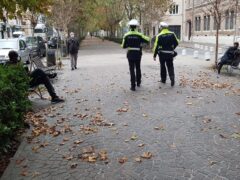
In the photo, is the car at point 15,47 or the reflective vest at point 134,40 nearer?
the reflective vest at point 134,40

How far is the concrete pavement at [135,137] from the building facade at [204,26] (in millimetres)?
33249

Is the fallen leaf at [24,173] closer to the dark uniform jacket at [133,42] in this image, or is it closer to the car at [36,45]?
the dark uniform jacket at [133,42]

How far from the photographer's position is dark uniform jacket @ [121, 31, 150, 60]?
1031 cm

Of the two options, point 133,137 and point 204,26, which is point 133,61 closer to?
point 133,137

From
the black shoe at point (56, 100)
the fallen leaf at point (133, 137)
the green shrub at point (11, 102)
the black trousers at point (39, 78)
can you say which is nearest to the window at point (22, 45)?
the black trousers at point (39, 78)

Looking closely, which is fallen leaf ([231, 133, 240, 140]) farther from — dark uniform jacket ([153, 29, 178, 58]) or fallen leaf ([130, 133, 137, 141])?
dark uniform jacket ([153, 29, 178, 58])

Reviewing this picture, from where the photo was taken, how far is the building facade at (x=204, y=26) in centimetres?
4322

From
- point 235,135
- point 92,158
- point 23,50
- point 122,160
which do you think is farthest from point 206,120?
Result: point 23,50

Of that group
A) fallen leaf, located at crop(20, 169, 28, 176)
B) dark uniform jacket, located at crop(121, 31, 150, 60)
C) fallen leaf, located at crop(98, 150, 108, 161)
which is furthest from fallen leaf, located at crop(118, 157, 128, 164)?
dark uniform jacket, located at crop(121, 31, 150, 60)

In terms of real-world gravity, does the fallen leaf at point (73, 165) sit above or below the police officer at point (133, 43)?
below

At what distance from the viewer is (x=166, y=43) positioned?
11.0m

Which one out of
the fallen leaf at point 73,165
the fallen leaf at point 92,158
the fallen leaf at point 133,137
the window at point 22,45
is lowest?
the fallen leaf at point 73,165

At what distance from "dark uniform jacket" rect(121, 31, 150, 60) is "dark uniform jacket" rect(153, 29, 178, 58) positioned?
734 mm

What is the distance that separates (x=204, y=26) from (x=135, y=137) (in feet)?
171
